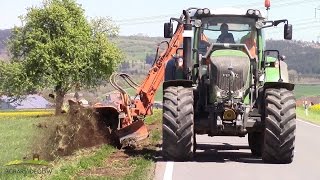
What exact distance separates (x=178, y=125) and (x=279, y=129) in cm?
191

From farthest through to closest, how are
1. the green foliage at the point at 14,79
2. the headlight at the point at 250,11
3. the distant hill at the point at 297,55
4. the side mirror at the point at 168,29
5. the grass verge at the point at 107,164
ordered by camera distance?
the distant hill at the point at 297,55
the green foliage at the point at 14,79
the side mirror at the point at 168,29
the headlight at the point at 250,11
the grass verge at the point at 107,164

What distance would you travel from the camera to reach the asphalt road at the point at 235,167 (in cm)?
1088

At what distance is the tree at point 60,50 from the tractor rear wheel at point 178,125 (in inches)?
1821

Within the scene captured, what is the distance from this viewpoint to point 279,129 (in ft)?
40.6

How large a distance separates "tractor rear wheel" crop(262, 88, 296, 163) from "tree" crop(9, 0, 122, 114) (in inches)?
1839


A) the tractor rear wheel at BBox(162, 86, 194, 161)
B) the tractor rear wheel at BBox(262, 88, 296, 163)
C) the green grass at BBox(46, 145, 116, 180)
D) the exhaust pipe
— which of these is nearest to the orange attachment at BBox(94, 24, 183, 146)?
the green grass at BBox(46, 145, 116, 180)

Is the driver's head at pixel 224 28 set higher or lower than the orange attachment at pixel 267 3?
lower

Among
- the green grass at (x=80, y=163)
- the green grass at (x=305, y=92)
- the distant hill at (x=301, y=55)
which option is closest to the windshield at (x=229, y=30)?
the green grass at (x=80, y=163)

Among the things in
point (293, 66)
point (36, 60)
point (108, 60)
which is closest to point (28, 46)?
point (36, 60)

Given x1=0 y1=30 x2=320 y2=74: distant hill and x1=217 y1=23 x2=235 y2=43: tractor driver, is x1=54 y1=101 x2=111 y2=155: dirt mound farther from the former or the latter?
x1=0 y1=30 x2=320 y2=74: distant hill

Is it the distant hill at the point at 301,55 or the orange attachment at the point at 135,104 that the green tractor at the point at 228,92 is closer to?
the orange attachment at the point at 135,104

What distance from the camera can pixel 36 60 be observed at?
5856cm

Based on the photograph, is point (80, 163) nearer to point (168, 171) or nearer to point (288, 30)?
point (168, 171)

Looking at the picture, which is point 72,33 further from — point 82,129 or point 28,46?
point 82,129
